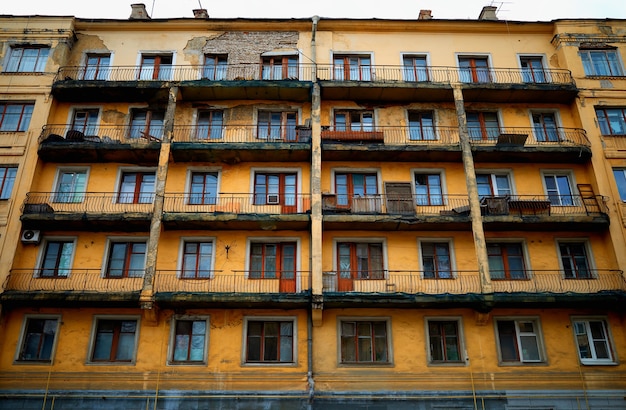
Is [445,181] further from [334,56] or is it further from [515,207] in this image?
[334,56]

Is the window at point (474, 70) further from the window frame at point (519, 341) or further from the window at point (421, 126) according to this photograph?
the window frame at point (519, 341)

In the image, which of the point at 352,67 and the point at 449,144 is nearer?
the point at 449,144

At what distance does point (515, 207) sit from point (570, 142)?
4432 millimetres

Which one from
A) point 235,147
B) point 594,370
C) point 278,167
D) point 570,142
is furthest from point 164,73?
point 594,370

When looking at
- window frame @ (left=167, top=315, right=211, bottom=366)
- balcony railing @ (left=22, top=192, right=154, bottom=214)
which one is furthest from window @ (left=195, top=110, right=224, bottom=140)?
window frame @ (left=167, top=315, right=211, bottom=366)

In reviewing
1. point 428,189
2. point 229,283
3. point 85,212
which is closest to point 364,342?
point 229,283

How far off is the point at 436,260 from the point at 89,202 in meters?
14.7

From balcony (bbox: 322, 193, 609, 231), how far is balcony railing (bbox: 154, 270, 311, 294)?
266 cm

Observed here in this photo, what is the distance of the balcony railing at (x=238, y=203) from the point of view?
67.2ft

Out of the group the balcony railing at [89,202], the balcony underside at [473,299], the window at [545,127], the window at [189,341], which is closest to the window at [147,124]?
the balcony railing at [89,202]

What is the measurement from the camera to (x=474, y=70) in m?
23.4

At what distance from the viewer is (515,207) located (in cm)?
2030

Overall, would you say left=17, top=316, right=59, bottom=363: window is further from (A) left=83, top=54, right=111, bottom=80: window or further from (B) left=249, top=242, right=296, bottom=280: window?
(A) left=83, top=54, right=111, bottom=80: window

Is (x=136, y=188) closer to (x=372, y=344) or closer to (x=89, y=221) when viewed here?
(x=89, y=221)
